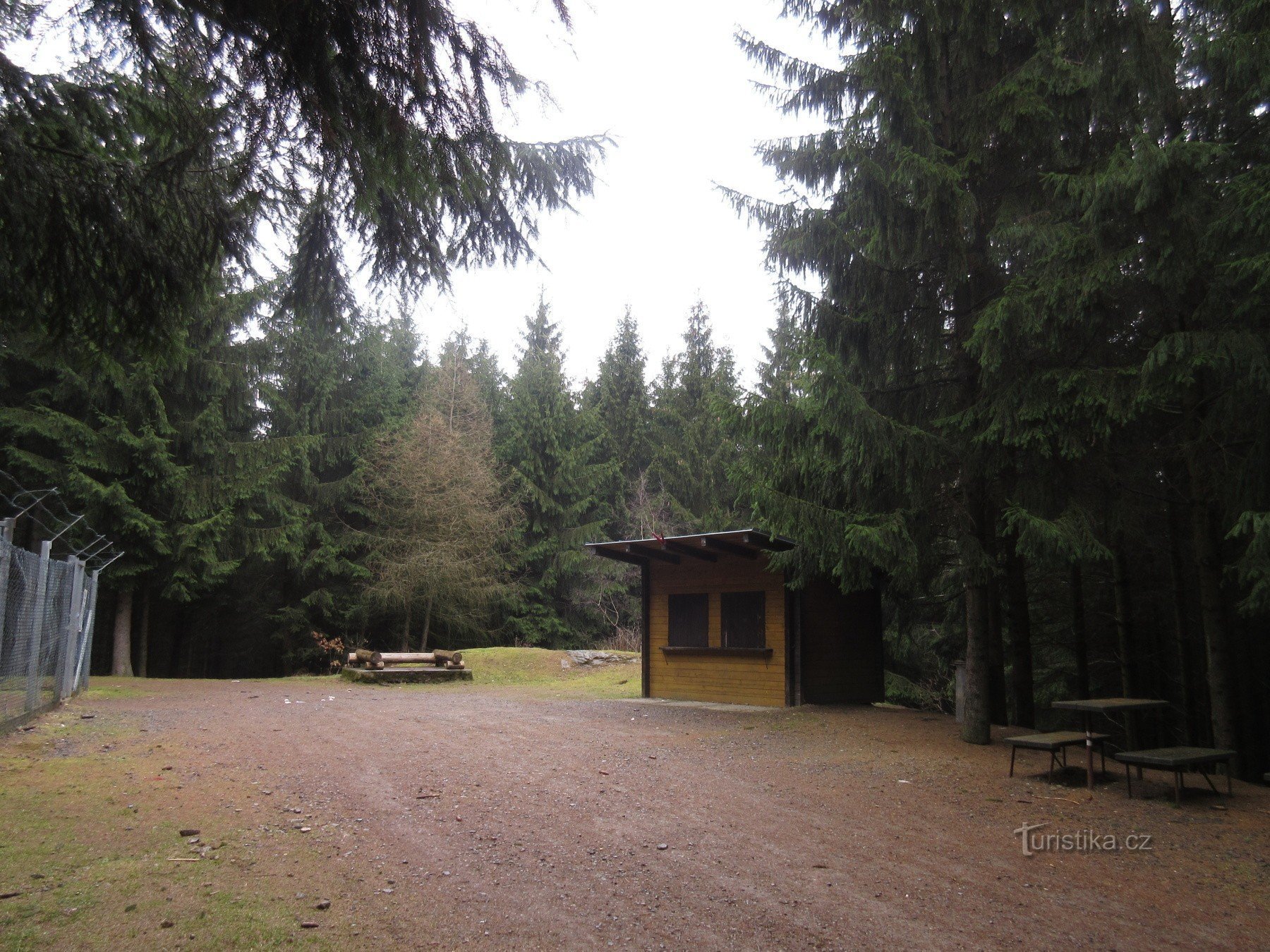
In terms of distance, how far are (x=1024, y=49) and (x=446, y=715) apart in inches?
465

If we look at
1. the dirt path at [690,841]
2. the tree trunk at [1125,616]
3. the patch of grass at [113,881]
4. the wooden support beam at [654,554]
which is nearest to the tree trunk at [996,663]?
the tree trunk at [1125,616]

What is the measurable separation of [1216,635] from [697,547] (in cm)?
742

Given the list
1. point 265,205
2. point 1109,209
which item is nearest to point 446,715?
point 265,205

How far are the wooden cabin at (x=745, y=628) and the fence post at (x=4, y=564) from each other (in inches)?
331

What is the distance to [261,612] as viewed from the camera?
86.4ft

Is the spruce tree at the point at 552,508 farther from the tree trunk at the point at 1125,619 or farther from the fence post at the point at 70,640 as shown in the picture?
the tree trunk at the point at 1125,619

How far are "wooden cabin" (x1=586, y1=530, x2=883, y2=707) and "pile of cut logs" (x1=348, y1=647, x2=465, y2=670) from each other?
20.8ft

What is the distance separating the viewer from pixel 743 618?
13.9 metres

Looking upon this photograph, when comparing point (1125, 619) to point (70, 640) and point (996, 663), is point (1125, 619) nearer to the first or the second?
point (996, 663)

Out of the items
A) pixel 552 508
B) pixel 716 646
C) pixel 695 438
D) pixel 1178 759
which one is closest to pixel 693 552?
pixel 716 646

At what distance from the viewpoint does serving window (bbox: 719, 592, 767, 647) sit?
13.6 meters

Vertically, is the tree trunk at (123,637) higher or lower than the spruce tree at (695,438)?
lower

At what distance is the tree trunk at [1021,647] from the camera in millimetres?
10875

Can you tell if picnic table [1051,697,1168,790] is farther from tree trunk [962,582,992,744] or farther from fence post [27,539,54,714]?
fence post [27,539,54,714]
